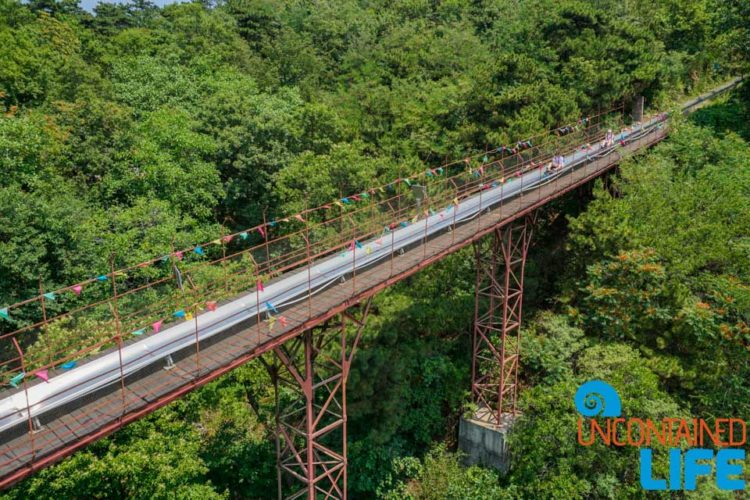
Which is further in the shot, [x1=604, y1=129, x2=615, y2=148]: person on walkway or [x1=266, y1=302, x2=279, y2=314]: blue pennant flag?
[x1=604, y1=129, x2=615, y2=148]: person on walkway

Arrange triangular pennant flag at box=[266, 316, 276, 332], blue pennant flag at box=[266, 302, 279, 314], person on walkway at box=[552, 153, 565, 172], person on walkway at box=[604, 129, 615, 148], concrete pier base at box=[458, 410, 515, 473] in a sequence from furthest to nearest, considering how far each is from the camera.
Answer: person on walkway at box=[604, 129, 615, 148] → person on walkway at box=[552, 153, 565, 172] → concrete pier base at box=[458, 410, 515, 473] → blue pennant flag at box=[266, 302, 279, 314] → triangular pennant flag at box=[266, 316, 276, 332]

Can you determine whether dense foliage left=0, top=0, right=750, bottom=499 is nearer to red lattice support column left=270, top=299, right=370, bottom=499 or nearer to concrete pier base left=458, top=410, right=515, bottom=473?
concrete pier base left=458, top=410, right=515, bottom=473

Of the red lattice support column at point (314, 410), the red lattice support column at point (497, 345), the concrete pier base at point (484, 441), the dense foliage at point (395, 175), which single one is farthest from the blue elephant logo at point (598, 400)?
the red lattice support column at point (314, 410)

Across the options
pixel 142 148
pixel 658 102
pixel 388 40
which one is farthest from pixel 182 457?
pixel 388 40

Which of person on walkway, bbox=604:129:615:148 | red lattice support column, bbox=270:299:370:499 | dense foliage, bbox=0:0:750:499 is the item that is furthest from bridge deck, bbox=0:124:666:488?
person on walkway, bbox=604:129:615:148

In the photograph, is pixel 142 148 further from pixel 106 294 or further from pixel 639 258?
pixel 639 258

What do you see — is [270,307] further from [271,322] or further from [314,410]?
[314,410]
